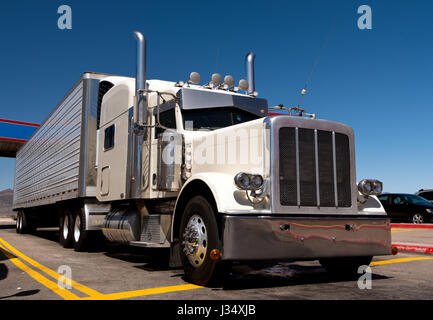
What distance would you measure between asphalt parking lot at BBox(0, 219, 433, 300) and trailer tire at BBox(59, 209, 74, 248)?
2.51 metres

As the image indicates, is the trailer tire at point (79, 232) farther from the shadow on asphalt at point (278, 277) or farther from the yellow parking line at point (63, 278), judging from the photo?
the shadow on asphalt at point (278, 277)

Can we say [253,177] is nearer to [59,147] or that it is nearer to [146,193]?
[146,193]

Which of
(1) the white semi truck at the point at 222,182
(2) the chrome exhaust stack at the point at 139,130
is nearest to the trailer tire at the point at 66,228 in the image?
(1) the white semi truck at the point at 222,182

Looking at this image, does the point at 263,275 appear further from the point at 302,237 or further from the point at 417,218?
the point at 417,218

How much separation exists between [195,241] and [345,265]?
2.33 metres

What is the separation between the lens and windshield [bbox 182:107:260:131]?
6754mm

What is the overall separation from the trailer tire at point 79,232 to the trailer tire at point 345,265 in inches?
229

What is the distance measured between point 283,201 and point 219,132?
1.50 metres

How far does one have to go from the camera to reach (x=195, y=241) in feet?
17.3

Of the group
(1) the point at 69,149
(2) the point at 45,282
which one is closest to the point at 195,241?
(2) the point at 45,282

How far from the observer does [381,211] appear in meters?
5.66

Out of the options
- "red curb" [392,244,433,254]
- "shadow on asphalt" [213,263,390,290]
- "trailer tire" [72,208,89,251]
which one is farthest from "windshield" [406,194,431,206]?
"trailer tire" [72,208,89,251]

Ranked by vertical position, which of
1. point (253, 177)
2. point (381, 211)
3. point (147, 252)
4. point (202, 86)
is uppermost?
point (202, 86)
